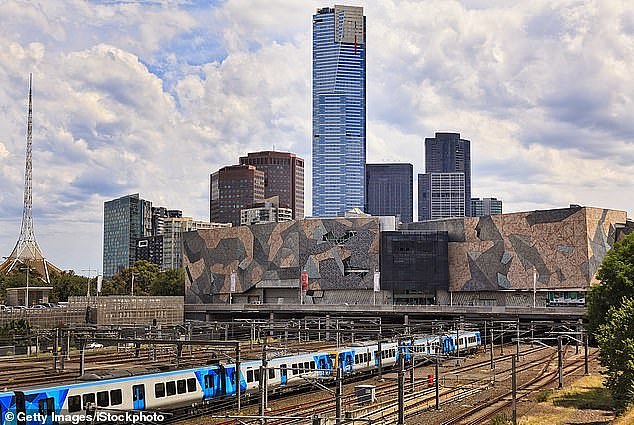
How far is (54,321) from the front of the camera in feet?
306

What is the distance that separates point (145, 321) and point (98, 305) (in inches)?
418

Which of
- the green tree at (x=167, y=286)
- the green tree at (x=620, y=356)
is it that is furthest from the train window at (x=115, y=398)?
the green tree at (x=167, y=286)

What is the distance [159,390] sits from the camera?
3716 cm

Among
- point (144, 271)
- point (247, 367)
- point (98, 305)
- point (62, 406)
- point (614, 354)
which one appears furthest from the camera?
point (144, 271)

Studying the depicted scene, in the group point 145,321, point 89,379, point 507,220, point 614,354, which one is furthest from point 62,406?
point 507,220

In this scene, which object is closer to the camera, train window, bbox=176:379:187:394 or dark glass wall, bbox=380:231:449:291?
train window, bbox=176:379:187:394

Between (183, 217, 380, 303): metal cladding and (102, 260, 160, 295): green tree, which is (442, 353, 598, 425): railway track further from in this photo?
(102, 260, 160, 295): green tree

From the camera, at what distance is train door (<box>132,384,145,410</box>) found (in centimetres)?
3544

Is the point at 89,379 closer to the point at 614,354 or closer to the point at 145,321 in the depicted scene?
the point at 614,354

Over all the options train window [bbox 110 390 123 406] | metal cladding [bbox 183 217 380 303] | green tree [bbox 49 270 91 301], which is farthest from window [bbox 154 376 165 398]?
green tree [bbox 49 270 91 301]

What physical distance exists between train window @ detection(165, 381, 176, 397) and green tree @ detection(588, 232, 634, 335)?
112ft

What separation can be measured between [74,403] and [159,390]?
570 centimetres

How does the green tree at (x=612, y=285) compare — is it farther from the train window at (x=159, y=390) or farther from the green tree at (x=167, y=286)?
the green tree at (x=167, y=286)

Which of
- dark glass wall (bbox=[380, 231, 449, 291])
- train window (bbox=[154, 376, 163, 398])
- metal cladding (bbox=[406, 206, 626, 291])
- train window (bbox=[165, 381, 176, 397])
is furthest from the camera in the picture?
dark glass wall (bbox=[380, 231, 449, 291])
